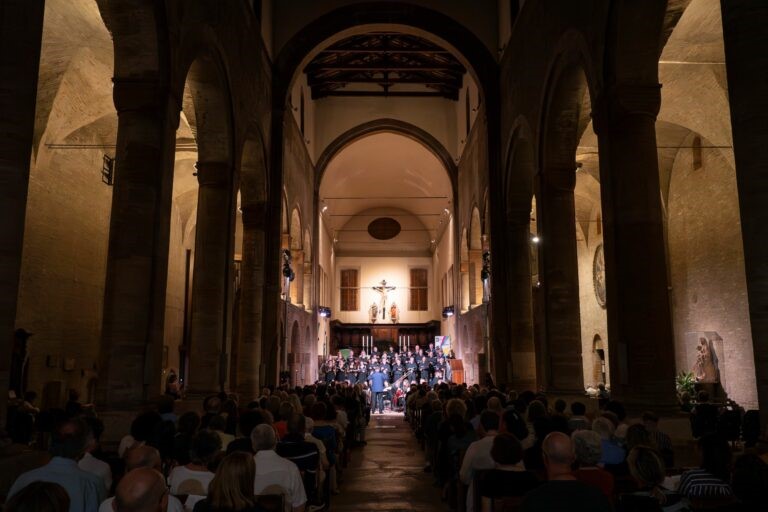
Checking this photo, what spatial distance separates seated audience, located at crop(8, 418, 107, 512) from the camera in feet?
10.8

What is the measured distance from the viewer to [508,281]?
50.8 ft

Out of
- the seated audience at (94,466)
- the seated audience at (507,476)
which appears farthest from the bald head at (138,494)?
the seated audience at (507,476)

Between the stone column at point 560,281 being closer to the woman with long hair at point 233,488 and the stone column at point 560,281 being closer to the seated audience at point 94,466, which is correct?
the seated audience at point 94,466

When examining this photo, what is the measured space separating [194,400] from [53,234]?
5.41 metres

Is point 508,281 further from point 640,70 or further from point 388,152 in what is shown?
point 388,152

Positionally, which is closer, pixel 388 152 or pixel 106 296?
pixel 106 296

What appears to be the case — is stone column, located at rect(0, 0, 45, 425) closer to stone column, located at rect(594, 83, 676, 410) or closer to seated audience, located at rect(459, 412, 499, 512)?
seated audience, located at rect(459, 412, 499, 512)

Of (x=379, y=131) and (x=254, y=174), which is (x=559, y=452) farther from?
(x=379, y=131)

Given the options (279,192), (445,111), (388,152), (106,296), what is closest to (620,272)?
(106,296)

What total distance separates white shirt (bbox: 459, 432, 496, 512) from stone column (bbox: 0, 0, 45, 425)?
3.57 metres

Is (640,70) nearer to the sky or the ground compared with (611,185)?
nearer to the sky

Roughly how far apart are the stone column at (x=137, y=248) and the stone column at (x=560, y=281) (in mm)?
6680

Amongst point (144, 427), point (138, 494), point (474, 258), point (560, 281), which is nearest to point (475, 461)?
point (144, 427)

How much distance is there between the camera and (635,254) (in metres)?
8.08
